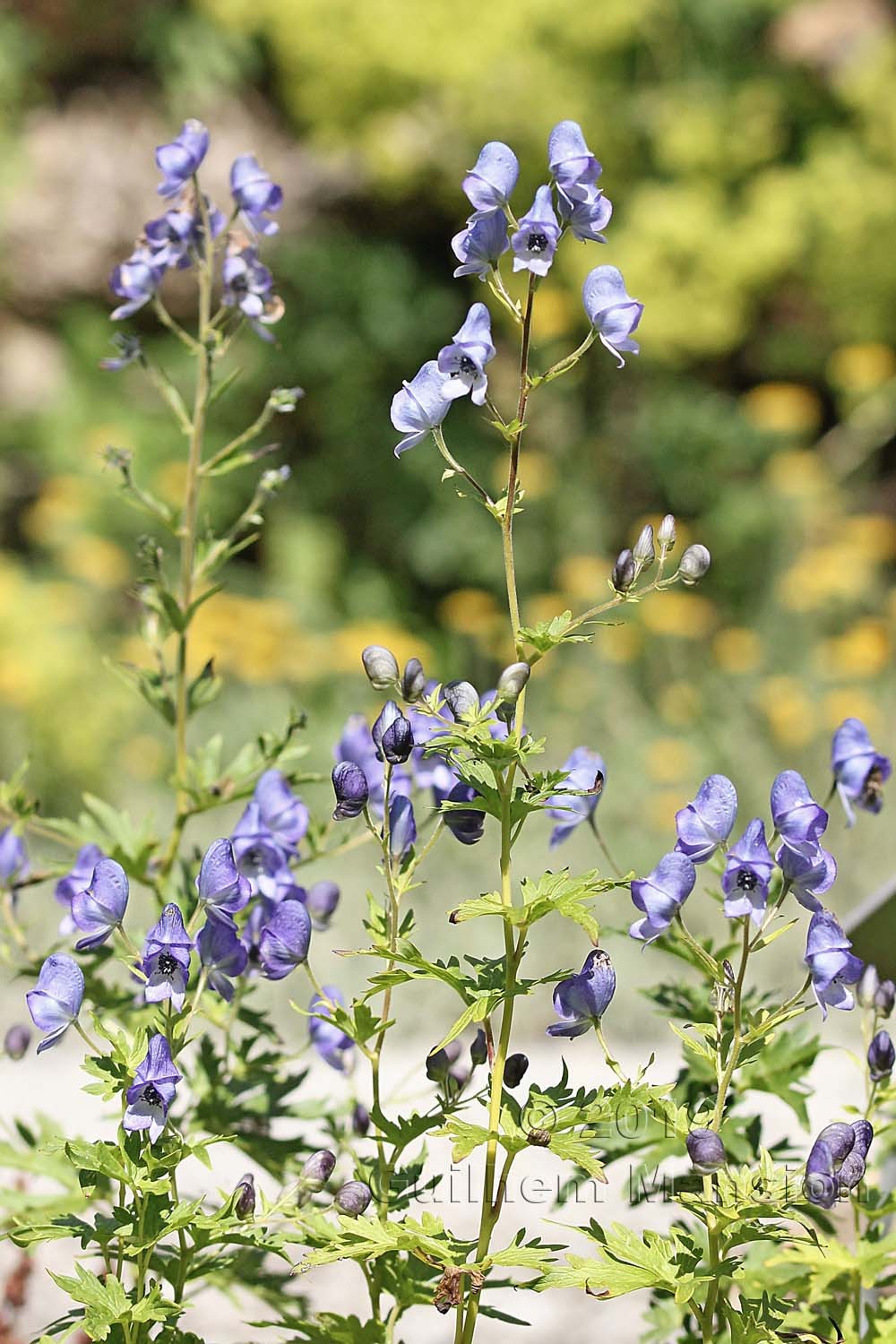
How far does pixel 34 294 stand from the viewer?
730cm

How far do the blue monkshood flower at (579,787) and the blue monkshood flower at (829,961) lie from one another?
0.87 feet

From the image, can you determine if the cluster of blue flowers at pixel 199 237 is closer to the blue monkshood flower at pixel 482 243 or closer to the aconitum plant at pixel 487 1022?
the aconitum plant at pixel 487 1022

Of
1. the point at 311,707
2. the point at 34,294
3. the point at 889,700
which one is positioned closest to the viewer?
the point at 889,700

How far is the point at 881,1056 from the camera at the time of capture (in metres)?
1.41

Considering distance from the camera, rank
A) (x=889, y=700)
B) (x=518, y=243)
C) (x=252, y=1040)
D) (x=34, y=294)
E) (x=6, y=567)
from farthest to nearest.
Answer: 1. (x=34, y=294)
2. (x=6, y=567)
3. (x=889, y=700)
4. (x=252, y=1040)
5. (x=518, y=243)

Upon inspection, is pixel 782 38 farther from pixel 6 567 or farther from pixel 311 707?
pixel 6 567

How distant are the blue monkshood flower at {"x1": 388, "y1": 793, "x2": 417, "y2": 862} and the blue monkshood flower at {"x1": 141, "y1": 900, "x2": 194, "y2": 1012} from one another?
259 mm

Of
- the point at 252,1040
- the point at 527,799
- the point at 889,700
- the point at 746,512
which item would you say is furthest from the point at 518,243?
the point at 746,512

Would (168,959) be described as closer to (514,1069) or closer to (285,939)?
(285,939)

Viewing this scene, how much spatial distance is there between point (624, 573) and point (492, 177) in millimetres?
382

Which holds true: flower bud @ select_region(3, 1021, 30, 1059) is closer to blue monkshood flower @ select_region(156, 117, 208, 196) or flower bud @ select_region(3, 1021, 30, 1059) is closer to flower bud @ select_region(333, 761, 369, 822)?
flower bud @ select_region(333, 761, 369, 822)

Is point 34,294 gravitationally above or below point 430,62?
below

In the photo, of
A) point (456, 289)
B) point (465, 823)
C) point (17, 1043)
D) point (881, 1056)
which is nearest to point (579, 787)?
point (465, 823)

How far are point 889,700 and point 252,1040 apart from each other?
447cm
